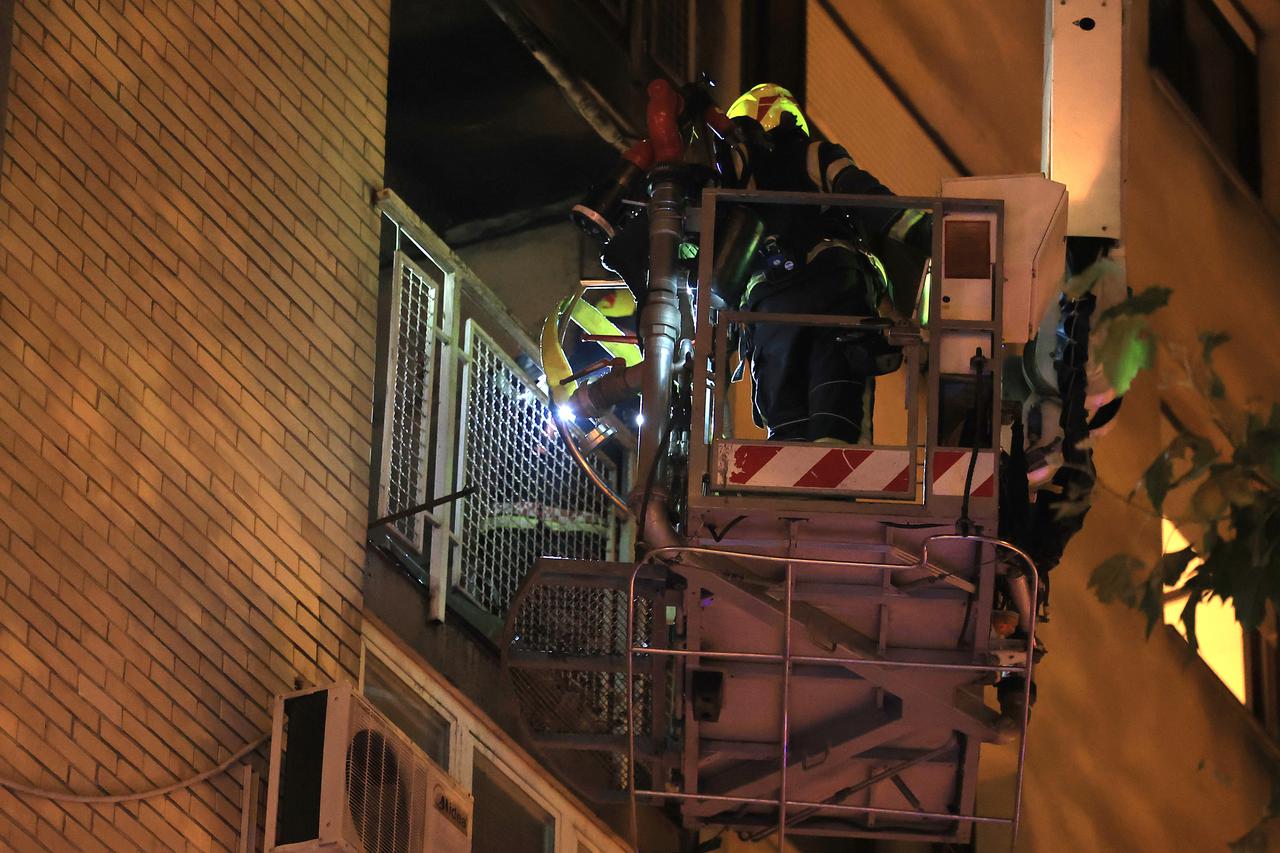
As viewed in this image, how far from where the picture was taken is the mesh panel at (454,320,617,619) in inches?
453

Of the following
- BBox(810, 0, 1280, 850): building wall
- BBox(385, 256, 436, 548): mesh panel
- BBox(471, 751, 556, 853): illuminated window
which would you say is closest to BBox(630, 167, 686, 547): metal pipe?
BBox(385, 256, 436, 548): mesh panel

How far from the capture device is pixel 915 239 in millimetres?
9039

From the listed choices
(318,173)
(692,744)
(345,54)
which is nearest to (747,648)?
(692,744)

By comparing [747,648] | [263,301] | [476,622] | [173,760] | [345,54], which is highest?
[345,54]

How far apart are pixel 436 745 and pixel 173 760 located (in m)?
2.42

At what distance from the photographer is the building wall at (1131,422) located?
569 inches

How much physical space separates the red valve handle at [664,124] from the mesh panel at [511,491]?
2.27 metres

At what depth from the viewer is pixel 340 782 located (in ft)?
27.5

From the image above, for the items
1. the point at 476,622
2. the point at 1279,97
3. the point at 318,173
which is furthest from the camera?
the point at 1279,97

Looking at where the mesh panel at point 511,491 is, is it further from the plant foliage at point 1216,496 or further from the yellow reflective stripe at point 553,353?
the plant foliage at point 1216,496

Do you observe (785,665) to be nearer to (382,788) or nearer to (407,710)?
(382,788)

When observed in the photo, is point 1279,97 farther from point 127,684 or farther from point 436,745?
point 127,684

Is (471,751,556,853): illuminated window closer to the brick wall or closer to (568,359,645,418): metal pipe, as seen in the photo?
the brick wall

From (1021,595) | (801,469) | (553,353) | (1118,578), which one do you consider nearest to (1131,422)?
(553,353)
